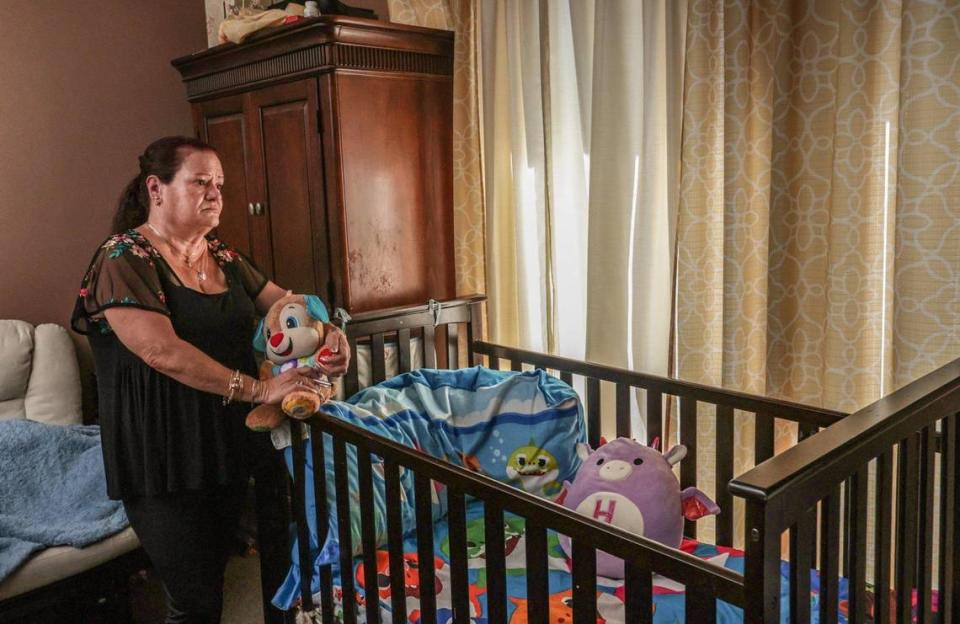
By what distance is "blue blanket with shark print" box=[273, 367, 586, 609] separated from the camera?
1.97m

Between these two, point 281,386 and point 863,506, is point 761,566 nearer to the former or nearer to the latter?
point 863,506

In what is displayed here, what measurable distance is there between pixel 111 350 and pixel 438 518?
809 mm

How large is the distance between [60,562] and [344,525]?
83 cm

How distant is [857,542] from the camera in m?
1.23

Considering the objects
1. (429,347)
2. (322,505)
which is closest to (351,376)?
(429,347)

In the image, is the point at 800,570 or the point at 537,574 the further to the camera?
the point at 537,574

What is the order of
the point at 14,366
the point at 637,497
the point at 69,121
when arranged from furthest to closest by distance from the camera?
the point at 69,121
the point at 14,366
the point at 637,497

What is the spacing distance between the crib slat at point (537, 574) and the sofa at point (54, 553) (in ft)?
4.25

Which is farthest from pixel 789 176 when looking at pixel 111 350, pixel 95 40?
pixel 95 40

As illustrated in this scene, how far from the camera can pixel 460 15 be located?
2512 millimetres

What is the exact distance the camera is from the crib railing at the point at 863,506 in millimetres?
1067

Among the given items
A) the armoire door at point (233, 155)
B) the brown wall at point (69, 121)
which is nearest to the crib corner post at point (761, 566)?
the armoire door at point (233, 155)

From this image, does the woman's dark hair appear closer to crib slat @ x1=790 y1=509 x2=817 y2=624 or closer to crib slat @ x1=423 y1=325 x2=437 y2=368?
crib slat @ x1=423 y1=325 x2=437 y2=368

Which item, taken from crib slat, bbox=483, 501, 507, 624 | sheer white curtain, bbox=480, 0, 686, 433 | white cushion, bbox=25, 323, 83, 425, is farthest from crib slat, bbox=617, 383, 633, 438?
white cushion, bbox=25, 323, 83, 425
